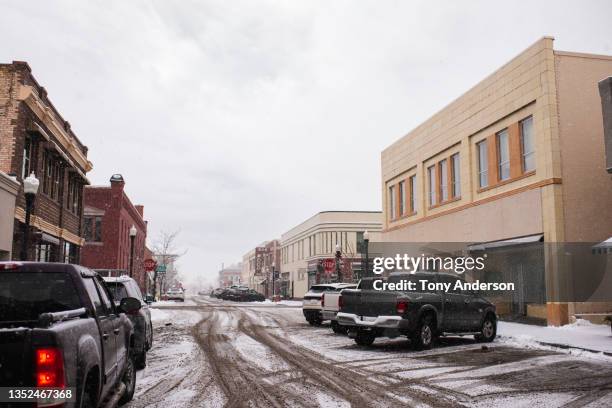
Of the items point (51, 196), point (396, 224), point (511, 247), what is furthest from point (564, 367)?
point (396, 224)

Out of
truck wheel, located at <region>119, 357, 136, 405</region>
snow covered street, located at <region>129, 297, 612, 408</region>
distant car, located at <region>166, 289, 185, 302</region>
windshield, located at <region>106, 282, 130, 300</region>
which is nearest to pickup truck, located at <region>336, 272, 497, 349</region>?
→ snow covered street, located at <region>129, 297, 612, 408</region>

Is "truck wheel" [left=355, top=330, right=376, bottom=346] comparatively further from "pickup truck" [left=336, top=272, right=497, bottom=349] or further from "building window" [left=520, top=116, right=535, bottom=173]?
"building window" [left=520, top=116, right=535, bottom=173]

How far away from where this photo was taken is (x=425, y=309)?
13.7 metres

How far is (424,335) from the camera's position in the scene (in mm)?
13688

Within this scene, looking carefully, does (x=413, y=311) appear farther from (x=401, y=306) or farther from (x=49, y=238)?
(x=49, y=238)

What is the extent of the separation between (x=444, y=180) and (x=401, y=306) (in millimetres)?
17431

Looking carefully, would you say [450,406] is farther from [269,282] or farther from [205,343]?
[269,282]

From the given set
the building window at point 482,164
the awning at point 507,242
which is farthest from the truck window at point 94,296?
the building window at point 482,164

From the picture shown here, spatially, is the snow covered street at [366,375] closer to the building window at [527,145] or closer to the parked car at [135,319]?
the parked car at [135,319]

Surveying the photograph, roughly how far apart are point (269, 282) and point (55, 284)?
83.0 meters

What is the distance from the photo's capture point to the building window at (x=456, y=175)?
27922 millimetres

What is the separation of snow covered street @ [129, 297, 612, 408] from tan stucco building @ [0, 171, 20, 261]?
6.03 m

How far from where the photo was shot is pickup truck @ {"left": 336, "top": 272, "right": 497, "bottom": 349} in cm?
1335

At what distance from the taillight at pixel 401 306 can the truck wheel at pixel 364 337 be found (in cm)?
138
